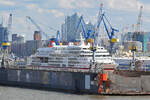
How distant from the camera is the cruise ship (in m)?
80.2

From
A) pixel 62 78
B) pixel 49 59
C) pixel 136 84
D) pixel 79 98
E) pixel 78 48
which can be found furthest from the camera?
pixel 49 59

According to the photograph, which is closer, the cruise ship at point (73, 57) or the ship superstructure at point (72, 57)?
the cruise ship at point (73, 57)

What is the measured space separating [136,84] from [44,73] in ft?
62.3

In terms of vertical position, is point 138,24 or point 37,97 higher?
point 138,24

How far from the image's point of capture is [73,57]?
8219cm

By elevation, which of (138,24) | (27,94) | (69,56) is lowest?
(27,94)

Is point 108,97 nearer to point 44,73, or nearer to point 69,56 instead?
point 44,73

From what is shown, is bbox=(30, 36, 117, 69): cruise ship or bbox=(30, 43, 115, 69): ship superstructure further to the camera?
bbox=(30, 43, 115, 69): ship superstructure

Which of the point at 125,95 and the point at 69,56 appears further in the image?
the point at 69,56

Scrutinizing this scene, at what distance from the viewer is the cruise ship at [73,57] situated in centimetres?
8025

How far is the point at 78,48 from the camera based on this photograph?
81688 millimetres

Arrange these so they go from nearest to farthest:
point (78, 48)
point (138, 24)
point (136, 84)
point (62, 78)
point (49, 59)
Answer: point (136, 84) → point (62, 78) → point (78, 48) → point (49, 59) → point (138, 24)

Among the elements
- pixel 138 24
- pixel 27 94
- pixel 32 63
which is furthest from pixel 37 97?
pixel 138 24

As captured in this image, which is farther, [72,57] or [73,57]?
[72,57]
